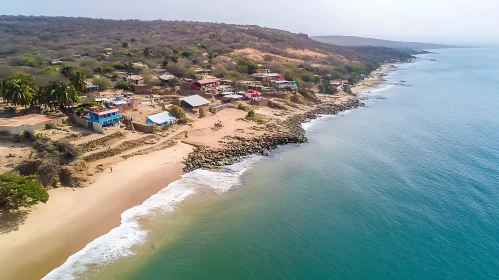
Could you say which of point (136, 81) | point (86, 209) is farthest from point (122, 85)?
point (86, 209)

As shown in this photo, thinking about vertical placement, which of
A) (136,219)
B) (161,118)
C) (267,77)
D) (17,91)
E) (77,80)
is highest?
(77,80)

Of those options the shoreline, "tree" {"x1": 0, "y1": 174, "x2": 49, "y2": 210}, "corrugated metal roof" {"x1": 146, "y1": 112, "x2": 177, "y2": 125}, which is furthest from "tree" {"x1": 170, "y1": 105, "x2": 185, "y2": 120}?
"tree" {"x1": 0, "y1": 174, "x2": 49, "y2": 210}

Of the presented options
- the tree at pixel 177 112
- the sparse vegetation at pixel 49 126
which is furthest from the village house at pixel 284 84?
the sparse vegetation at pixel 49 126

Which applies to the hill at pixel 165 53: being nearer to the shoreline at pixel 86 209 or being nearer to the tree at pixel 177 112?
the tree at pixel 177 112

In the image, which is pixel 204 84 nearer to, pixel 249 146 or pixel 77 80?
pixel 77 80

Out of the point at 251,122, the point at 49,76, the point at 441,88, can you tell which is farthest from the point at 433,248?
the point at 441,88

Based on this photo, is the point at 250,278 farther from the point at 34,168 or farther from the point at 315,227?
the point at 34,168
